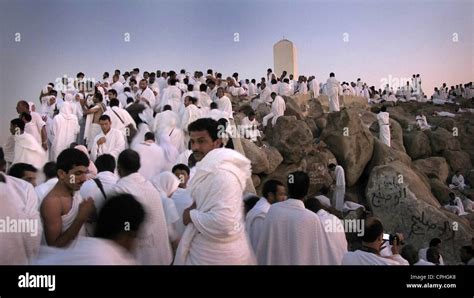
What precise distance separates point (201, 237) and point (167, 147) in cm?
398

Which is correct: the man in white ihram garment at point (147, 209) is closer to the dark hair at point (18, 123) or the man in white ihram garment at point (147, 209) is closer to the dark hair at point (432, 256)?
the dark hair at point (18, 123)

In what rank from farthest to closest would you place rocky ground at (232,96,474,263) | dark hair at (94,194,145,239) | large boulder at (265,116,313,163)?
large boulder at (265,116,313,163)
rocky ground at (232,96,474,263)
dark hair at (94,194,145,239)

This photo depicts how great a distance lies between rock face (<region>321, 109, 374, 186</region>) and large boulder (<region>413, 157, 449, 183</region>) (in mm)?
3330

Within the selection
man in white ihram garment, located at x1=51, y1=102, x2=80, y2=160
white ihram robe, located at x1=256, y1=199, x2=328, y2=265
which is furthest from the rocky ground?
white ihram robe, located at x1=256, y1=199, x2=328, y2=265

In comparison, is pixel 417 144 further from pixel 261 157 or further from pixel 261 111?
pixel 261 157

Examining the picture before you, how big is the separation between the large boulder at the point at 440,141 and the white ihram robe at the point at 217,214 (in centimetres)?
1555

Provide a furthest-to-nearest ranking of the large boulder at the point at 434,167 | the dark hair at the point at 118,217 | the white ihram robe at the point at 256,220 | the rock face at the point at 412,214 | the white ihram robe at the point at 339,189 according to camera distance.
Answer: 1. the large boulder at the point at 434,167
2. the white ihram robe at the point at 339,189
3. the rock face at the point at 412,214
4. the white ihram robe at the point at 256,220
5. the dark hair at the point at 118,217

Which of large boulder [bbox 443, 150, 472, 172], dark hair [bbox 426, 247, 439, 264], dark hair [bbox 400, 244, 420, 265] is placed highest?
dark hair [bbox 426, 247, 439, 264]

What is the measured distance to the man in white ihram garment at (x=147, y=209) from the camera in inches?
153

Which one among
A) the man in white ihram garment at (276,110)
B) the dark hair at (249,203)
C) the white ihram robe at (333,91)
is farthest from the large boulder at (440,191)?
the dark hair at (249,203)

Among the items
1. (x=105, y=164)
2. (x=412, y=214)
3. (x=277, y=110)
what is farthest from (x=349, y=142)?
(x=105, y=164)

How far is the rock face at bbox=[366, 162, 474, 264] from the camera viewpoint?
9047 millimetres

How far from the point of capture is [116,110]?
775 centimetres

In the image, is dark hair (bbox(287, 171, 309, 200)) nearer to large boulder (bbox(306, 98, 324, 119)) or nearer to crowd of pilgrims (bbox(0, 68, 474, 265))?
crowd of pilgrims (bbox(0, 68, 474, 265))
